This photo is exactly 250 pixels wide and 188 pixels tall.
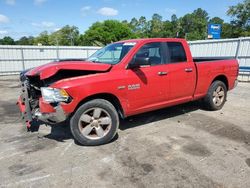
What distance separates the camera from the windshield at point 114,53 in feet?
15.0

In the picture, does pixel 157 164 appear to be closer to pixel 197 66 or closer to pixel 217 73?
pixel 197 66

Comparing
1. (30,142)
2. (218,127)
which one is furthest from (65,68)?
(218,127)

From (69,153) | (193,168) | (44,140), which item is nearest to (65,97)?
(69,153)

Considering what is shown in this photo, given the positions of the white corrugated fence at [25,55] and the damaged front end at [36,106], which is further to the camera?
the white corrugated fence at [25,55]

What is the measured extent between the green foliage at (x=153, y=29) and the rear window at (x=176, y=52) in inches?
1713

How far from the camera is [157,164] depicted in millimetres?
3441

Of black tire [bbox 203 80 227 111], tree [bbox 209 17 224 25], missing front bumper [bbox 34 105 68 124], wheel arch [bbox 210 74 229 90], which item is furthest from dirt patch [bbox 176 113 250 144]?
tree [bbox 209 17 224 25]

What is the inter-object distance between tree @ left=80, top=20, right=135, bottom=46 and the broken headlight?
6047cm

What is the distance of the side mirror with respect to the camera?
13.9 ft

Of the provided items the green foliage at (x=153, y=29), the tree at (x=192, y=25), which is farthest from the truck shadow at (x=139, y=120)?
the tree at (x=192, y=25)

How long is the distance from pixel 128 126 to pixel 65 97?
75.9 inches

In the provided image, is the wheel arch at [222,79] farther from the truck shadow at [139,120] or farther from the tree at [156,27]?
the tree at [156,27]

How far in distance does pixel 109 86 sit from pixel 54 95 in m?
0.96

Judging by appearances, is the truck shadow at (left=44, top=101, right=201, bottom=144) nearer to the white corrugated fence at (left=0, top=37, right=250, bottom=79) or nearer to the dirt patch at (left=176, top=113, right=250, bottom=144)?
the dirt patch at (left=176, top=113, right=250, bottom=144)
